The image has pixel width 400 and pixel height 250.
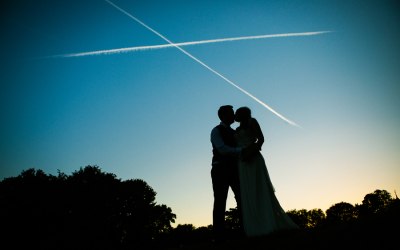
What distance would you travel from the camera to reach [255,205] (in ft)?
23.3

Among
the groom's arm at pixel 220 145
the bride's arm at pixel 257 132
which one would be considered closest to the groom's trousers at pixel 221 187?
the groom's arm at pixel 220 145

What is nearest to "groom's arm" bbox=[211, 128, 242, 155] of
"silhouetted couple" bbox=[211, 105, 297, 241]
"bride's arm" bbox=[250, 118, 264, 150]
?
"silhouetted couple" bbox=[211, 105, 297, 241]

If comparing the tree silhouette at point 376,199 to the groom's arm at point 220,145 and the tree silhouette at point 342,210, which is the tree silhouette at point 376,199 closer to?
the tree silhouette at point 342,210

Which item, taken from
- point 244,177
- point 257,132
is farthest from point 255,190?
point 257,132

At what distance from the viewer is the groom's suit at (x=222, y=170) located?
6824 millimetres

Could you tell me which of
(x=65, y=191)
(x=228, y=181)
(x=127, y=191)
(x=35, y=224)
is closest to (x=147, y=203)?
(x=127, y=191)

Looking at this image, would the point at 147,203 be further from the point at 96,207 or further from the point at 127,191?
the point at 96,207

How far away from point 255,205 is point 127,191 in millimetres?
53517

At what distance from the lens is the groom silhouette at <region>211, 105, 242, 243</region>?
6.81 meters

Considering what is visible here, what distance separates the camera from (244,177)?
23.7ft

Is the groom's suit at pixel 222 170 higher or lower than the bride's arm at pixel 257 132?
lower

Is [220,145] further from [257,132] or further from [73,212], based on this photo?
[73,212]

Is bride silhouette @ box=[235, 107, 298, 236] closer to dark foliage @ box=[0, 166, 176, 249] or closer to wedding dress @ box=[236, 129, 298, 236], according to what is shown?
wedding dress @ box=[236, 129, 298, 236]

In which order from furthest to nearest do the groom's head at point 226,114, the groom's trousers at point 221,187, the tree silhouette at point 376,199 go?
the tree silhouette at point 376,199 → the groom's head at point 226,114 → the groom's trousers at point 221,187
